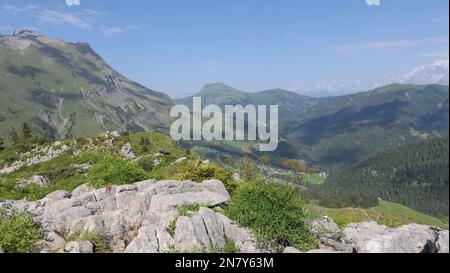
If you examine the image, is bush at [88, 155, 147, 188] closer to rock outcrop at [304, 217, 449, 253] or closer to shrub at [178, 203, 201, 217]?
shrub at [178, 203, 201, 217]

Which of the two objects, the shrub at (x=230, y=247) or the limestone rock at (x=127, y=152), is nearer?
the shrub at (x=230, y=247)

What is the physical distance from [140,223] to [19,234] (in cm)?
626

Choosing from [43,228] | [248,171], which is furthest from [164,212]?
[248,171]

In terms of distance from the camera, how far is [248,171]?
45.8 metres

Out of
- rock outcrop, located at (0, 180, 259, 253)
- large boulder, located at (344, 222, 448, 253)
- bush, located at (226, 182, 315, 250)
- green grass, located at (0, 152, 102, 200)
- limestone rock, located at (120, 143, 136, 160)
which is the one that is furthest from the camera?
limestone rock, located at (120, 143, 136, 160)

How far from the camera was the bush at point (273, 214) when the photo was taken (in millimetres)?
22047

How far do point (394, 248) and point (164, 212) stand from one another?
12843mm

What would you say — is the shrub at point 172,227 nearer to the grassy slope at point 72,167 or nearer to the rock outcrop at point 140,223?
the rock outcrop at point 140,223

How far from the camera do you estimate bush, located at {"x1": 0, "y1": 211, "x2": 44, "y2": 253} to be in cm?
1955

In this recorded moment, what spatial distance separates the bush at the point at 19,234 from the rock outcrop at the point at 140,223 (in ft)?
1.77

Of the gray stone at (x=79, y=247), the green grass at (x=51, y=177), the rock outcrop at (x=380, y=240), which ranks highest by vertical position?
the gray stone at (x=79, y=247)

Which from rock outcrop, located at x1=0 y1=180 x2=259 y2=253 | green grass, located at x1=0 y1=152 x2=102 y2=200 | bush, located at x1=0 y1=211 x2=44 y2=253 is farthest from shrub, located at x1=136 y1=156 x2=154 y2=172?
bush, located at x1=0 y1=211 x2=44 y2=253

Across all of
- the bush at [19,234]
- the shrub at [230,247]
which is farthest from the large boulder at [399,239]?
the bush at [19,234]

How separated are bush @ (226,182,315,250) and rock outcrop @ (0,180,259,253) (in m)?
0.82
